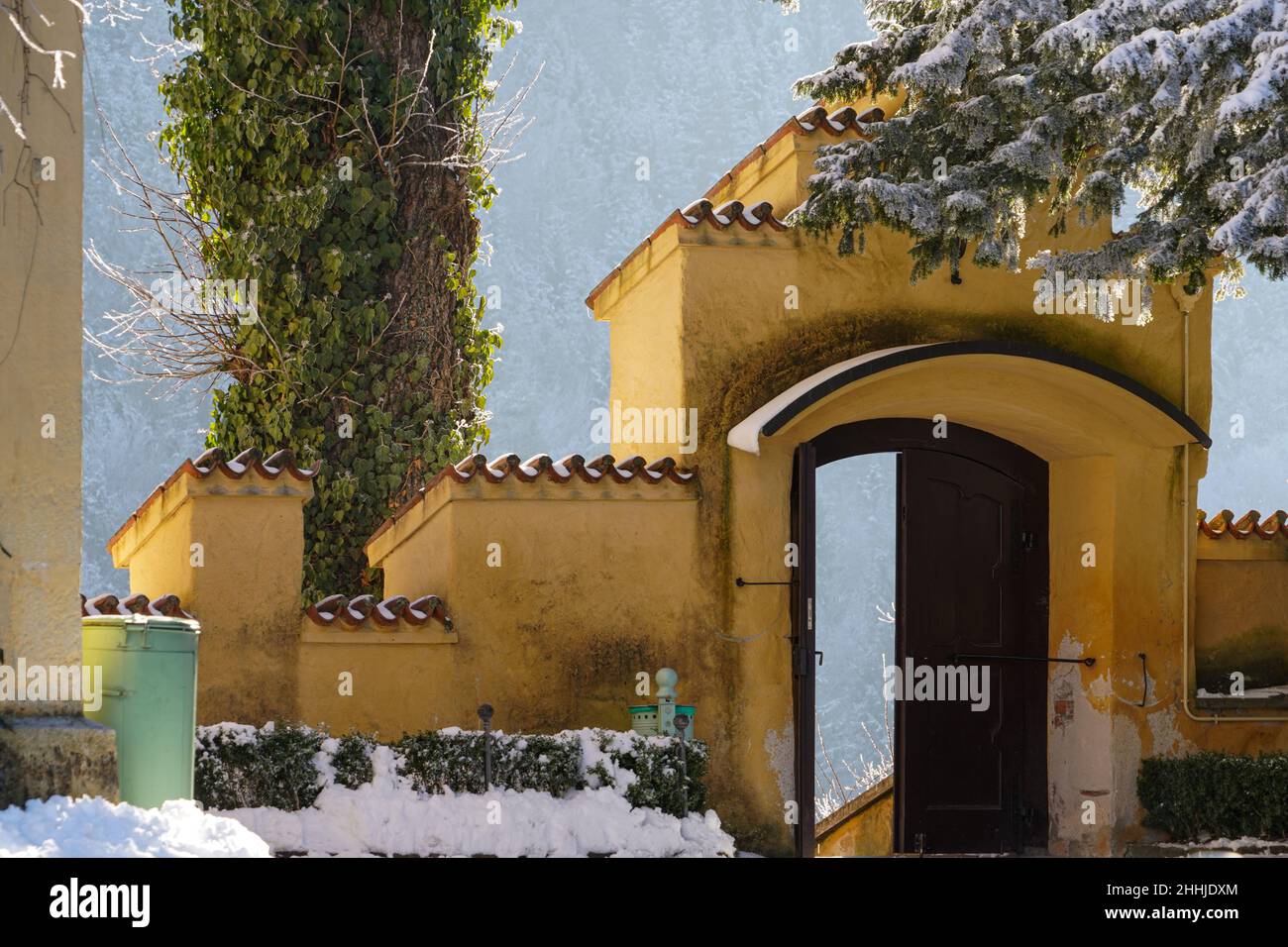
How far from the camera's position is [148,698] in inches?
281

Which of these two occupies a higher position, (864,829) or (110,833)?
(110,833)

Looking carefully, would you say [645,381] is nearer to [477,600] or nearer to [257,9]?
[477,600]

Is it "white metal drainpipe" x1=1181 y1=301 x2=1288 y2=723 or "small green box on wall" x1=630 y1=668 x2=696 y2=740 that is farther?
"white metal drainpipe" x1=1181 y1=301 x2=1288 y2=723

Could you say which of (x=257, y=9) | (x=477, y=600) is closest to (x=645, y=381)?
(x=477, y=600)

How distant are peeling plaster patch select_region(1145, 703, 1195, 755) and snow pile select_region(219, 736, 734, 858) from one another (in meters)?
3.94

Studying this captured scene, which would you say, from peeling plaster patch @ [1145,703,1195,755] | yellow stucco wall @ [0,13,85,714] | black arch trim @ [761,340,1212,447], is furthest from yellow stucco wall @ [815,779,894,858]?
yellow stucco wall @ [0,13,85,714]

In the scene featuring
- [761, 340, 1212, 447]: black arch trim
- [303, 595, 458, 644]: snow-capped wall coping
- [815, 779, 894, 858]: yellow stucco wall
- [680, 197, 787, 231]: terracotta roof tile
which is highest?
[680, 197, 787, 231]: terracotta roof tile

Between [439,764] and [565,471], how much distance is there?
2.20 meters

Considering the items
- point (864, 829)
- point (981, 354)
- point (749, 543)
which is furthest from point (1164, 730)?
point (864, 829)

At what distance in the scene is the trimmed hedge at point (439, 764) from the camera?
9.33 metres

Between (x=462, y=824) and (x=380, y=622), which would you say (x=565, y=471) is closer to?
(x=380, y=622)

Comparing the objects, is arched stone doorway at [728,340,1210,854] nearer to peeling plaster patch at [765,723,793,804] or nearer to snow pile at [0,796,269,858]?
peeling plaster patch at [765,723,793,804]

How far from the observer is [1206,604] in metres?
12.4

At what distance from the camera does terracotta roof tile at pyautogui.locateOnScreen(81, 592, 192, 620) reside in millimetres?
9727
